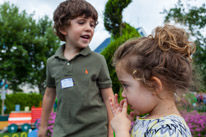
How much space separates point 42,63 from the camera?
21047 millimetres

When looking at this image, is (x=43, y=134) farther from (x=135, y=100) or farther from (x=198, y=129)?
(x=198, y=129)

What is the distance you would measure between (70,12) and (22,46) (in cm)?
1756

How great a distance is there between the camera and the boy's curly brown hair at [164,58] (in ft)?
3.76

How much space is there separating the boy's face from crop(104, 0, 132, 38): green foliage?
4538 mm

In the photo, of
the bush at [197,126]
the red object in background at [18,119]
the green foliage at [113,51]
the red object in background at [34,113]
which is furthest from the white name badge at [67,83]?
the red object in background at [18,119]

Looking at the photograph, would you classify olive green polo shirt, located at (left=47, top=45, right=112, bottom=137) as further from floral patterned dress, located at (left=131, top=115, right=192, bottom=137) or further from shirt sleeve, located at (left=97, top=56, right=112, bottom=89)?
floral patterned dress, located at (left=131, top=115, right=192, bottom=137)

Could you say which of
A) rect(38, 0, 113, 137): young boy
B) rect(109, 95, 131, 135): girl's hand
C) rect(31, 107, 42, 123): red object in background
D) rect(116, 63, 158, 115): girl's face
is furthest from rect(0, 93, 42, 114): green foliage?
rect(116, 63, 158, 115): girl's face

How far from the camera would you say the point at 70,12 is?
2.14 m

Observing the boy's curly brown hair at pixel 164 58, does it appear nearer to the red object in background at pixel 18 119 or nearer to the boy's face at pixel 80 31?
the boy's face at pixel 80 31

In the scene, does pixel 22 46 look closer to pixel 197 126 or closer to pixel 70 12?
pixel 197 126

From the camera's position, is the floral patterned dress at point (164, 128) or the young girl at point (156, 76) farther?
the young girl at point (156, 76)

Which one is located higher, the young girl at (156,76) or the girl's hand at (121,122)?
the young girl at (156,76)

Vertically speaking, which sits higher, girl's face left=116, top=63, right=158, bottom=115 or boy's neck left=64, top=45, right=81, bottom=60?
boy's neck left=64, top=45, right=81, bottom=60

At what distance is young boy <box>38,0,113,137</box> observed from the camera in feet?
6.22
